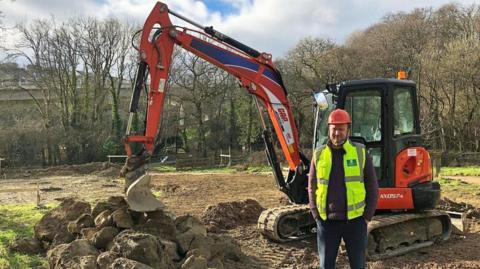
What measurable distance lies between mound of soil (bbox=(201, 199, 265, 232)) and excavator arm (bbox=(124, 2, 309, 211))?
1.59 metres

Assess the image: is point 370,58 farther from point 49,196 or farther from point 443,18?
point 49,196

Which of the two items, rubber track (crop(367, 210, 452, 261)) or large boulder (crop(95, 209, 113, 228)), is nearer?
large boulder (crop(95, 209, 113, 228))

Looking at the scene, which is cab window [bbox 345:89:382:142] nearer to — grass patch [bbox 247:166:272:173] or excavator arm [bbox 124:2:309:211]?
excavator arm [bbox 124:2:309:211]

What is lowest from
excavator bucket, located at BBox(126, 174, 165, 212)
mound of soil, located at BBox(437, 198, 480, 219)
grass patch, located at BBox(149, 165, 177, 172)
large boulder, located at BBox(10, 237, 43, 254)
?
large boulder, located at BBox(10, 237, 43, 254)

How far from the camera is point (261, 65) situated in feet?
24.3

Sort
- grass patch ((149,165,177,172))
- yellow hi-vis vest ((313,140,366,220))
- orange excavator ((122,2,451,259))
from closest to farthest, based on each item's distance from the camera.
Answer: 1. yellow hi-vis vest ((313,140,366,220))
2. orange excavator ((122,2,451,259))
3. grass patch ((149,165,177,172))

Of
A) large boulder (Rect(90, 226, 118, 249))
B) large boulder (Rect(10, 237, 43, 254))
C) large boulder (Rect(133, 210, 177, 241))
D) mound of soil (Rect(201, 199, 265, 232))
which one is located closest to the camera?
large boulder (Rect(90, 226, 118, 249))

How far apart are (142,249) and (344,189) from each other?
7.27 feet

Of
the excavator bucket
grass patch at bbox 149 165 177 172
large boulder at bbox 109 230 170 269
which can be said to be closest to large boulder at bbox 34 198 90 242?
the excavator bucket

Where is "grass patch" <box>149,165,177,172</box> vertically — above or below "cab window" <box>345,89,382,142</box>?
below

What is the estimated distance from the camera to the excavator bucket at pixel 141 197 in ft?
19.2

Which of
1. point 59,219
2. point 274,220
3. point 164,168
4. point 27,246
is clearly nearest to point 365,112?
point 274,220

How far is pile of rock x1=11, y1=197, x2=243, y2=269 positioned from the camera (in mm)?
4879

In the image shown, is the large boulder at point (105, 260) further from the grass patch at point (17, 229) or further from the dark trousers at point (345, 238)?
the dark trousers at point (345, 238)
